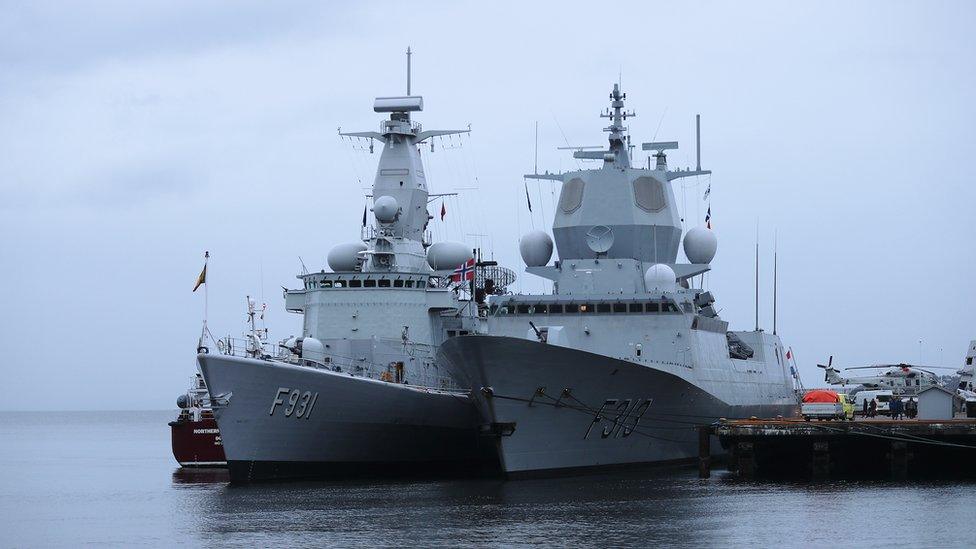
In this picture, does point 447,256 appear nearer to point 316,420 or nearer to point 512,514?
point 316,420

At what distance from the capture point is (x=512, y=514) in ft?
81.3

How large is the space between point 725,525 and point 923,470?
1129 cm

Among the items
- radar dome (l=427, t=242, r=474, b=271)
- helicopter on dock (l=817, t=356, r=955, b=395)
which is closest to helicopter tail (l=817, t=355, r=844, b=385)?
helicopter on dock (l=817, t=356, r=955, b=395)

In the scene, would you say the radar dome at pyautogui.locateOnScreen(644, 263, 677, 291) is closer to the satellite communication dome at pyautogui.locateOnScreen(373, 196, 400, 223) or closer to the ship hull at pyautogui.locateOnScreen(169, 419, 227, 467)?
the satellite communication dome at pyautogui.locateOnScreen(373, 196, 400, 223)

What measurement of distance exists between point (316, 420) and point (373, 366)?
12.2 ft

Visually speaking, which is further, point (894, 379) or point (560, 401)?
point (894, 379)

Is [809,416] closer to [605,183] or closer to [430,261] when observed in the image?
[605,183]

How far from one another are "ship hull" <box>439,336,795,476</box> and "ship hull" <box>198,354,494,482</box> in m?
2.11

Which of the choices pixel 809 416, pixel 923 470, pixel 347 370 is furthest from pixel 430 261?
pixel 923 470

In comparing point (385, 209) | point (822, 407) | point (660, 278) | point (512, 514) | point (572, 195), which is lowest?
point (512, 514)

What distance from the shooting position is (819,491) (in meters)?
28.6

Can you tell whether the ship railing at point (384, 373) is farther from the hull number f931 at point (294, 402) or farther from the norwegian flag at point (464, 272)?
the norwegian flag at point (464, 272)

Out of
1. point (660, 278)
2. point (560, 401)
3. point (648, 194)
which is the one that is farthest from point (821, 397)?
point (560, 401)

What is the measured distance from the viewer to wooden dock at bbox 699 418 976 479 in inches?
1217
